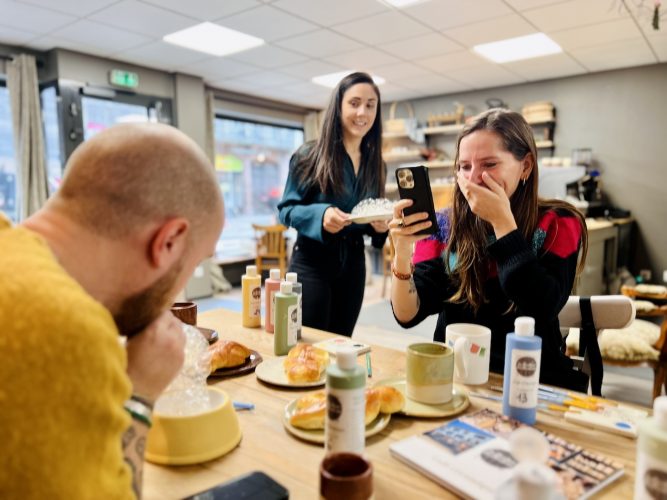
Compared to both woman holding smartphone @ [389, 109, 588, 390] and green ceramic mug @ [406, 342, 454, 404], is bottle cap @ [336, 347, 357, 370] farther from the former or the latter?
woman holding smartphone @ [389, 109, 588, 390]

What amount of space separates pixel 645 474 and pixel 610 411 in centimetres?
35

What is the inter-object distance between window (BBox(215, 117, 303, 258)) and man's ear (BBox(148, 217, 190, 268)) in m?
5.99

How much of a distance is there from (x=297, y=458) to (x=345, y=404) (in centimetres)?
14

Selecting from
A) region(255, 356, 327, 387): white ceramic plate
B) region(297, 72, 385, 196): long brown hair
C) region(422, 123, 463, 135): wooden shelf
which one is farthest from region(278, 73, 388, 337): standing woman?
region(422, 123, 463, 135): wooden shelf

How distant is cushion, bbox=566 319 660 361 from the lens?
7.91 feet

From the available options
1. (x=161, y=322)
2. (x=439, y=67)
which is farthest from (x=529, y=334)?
(x=439, y=67)

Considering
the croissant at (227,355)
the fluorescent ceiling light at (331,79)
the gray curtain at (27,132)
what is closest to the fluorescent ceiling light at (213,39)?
the fluorescent ceiling light at (331,79)

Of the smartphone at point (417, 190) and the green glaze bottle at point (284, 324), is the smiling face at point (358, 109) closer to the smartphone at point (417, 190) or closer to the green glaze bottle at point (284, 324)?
the smartphone at point (417, 190)

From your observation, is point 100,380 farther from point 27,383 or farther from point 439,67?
point 439,67

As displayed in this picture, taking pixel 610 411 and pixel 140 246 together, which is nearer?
pixel 140 246

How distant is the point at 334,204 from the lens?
1.90 meters

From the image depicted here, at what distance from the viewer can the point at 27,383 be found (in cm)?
42

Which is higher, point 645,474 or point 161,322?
point 161,322

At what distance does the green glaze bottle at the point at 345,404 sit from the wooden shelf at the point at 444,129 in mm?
5816
